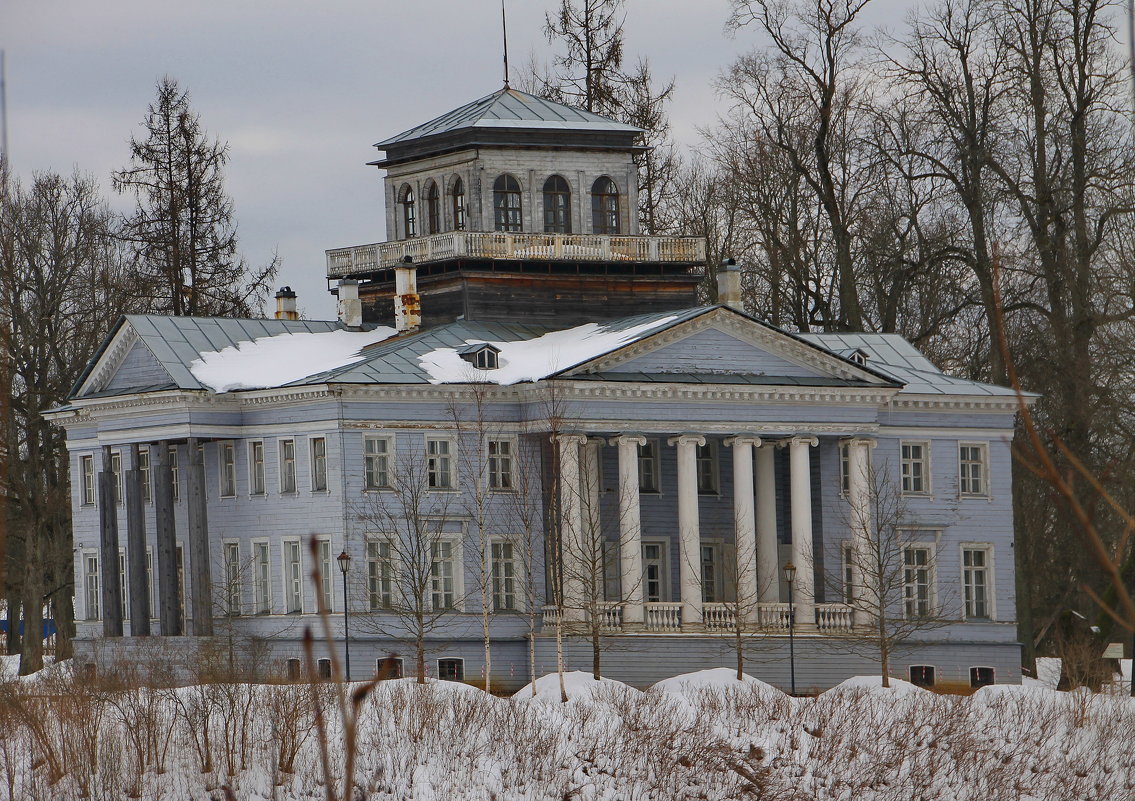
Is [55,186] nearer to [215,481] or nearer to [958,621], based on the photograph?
[215,481]

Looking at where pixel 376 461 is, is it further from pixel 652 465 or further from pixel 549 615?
pixel 652 465

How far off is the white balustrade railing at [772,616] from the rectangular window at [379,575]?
7.69m

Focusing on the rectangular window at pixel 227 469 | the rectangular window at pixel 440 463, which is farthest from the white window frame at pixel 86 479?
the rectangular window at pixel 440 463

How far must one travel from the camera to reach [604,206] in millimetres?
47000

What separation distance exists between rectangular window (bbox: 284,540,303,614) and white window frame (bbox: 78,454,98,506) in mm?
7114

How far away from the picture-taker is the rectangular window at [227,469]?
41562mm

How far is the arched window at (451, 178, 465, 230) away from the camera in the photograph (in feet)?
152

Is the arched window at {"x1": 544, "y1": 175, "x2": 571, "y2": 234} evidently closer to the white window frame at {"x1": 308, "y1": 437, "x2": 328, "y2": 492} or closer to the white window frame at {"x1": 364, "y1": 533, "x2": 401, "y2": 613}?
the white window frame at {"x1": 308, "y1": 437, "x2": 328, "y2": 492}

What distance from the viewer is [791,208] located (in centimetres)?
5509

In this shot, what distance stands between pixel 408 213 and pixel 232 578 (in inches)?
471

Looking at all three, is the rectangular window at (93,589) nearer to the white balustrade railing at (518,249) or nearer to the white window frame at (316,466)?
the white window frame at (316,466)

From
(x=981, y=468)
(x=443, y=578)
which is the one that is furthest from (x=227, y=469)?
(x=981, y=468)

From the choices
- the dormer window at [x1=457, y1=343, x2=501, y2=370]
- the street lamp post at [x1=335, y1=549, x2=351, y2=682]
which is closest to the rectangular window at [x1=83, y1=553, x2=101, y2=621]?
the street lamp post at [x1=335, y1=549, x2=351, y2=682]

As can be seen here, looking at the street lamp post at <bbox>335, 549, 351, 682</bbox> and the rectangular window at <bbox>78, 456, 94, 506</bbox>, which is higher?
the rectangular window at <bbox>78, 456, 94, 506</bbox>
